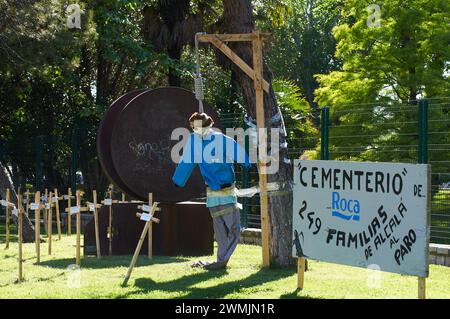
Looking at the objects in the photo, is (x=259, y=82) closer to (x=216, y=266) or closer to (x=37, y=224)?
(x=216, y=266)

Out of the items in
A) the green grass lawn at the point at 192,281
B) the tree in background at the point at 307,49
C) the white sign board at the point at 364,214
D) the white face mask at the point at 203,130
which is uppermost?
the tree in background at the point at 307,49

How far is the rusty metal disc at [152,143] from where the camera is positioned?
12.4 m

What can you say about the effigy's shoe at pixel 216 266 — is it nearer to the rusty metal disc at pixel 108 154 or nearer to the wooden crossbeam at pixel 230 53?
the wooden crossbeam at pixel 230 53

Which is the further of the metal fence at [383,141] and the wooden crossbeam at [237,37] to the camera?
the metal fence at [383,141]

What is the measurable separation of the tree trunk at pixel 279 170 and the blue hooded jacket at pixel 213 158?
2.30ft

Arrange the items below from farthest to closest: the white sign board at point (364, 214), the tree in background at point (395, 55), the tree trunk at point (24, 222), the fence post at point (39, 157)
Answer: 1. the tree in background at point (395, 55)
2. the fence post at point (39, 157)
3. the tree trunk at point (24, 222)
4. the white sign board at point (364, 214)

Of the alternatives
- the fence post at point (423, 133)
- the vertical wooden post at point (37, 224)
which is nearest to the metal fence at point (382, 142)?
the fence post at point (423, 133)

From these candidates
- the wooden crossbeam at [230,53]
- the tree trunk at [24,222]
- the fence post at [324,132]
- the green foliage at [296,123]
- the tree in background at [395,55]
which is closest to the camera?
the wooden crossbeam at [230,53]

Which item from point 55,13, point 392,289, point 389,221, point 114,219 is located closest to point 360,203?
point 389,221

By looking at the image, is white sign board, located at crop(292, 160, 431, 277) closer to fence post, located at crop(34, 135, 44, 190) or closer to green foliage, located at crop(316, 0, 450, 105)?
fence post, located at crop(34, 135, 44, 190)

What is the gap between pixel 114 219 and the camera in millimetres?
12539

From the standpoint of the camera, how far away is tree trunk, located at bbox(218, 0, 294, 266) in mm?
10742

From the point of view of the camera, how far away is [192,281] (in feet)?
31.0

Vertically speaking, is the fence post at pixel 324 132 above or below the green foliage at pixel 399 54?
below
